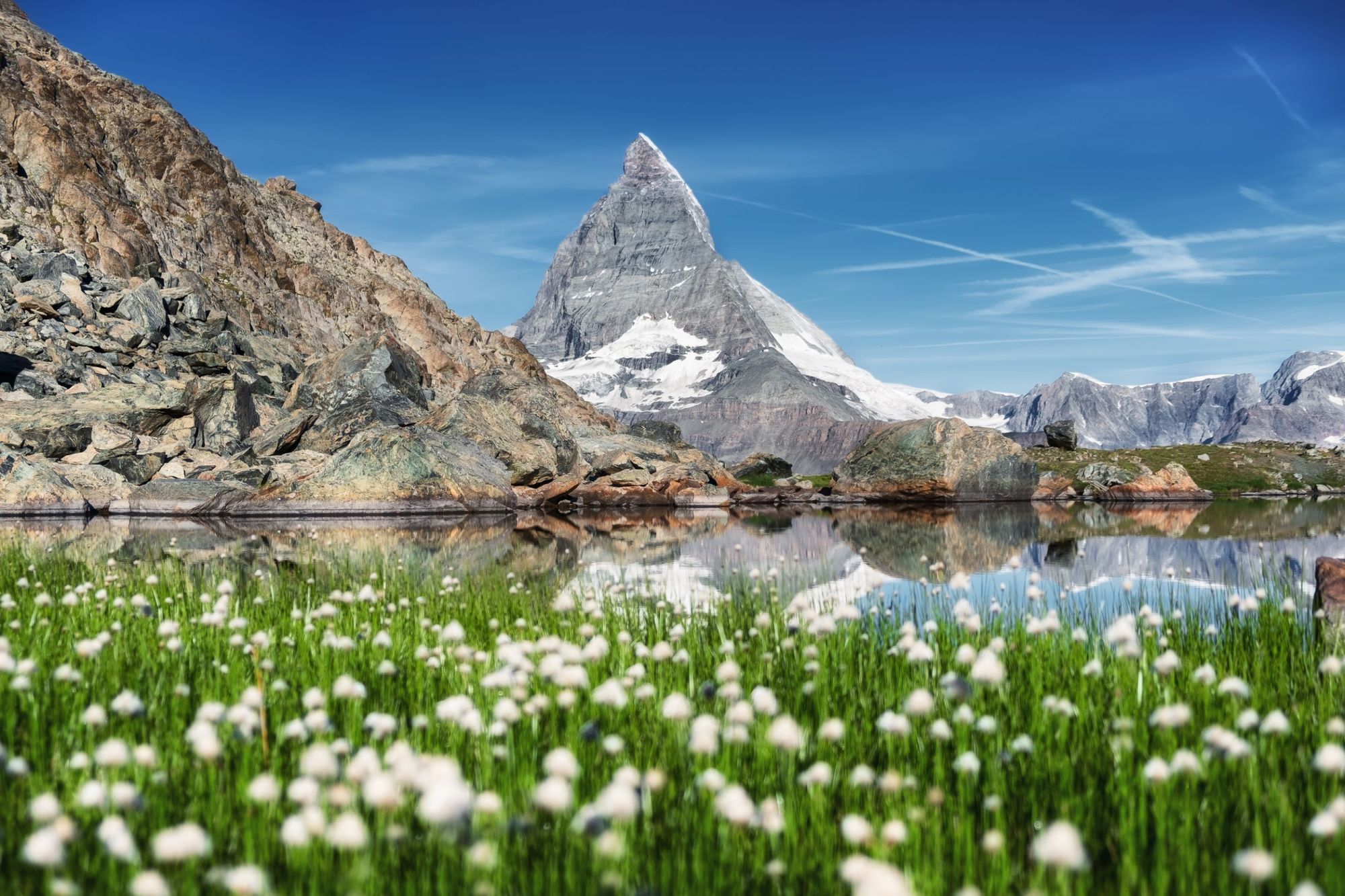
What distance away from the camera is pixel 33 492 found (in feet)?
105

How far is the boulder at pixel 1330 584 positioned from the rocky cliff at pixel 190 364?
99.1ft

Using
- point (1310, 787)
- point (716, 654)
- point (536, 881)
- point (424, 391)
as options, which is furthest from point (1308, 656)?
point (424, 391)

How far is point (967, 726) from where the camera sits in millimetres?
4930

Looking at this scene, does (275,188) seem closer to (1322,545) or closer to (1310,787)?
(1322,545)

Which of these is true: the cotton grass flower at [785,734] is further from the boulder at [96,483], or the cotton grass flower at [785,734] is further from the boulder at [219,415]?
the boulder at [219,415]

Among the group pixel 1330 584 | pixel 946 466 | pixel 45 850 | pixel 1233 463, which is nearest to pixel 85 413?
pixel 946 466

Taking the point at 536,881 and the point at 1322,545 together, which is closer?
the point at 536,881

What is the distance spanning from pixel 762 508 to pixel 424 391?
63.7 ft

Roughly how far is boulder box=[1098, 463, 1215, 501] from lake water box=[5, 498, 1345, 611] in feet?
67.5

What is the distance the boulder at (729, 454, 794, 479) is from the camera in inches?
3248

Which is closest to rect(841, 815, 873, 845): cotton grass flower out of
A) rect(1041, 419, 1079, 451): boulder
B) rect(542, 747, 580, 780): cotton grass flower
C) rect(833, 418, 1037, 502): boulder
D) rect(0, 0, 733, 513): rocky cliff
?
rect(542, 747, 580, 780): cotton grass flower

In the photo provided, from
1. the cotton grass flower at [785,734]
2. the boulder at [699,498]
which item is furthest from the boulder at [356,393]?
the cotton grass flower at [785,734]

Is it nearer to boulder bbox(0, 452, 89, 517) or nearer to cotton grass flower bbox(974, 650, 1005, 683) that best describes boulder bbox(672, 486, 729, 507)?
boulder bbox(0, 452, 89, 517)

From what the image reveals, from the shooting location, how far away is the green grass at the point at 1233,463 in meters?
72.9
